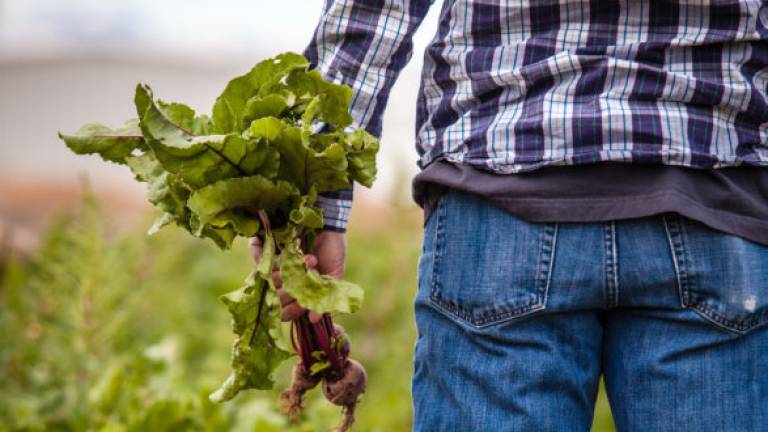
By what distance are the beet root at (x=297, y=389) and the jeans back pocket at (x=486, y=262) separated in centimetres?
46

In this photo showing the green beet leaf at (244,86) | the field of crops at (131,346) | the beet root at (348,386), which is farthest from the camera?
the field of crops at (131,346)

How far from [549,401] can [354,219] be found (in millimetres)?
7420


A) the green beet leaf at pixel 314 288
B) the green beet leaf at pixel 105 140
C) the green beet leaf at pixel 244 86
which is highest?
the green beet leaf at pixel 244 86

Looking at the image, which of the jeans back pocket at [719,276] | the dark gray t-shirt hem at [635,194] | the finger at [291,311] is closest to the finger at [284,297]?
the finger at [291,311]

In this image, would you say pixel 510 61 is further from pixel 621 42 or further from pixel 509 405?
pixel 509 405

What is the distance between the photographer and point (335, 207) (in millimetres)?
1838

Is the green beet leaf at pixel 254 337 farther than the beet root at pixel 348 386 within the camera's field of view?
No

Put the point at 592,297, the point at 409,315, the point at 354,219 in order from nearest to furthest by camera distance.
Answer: the point at 592,297 → the point at 409,315 → the point at 354,219

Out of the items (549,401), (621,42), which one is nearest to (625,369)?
(549,401)

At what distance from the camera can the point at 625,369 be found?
156 cm

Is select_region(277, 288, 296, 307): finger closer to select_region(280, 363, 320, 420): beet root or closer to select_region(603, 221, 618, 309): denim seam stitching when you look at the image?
select_region(280, 363, 320, 420): beet root

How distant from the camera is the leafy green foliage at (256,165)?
5.39ft

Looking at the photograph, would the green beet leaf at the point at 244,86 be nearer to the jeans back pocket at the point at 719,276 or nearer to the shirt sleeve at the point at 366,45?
the shirt sleeve at the point at 366,45

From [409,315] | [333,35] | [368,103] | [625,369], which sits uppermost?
[333,35]
